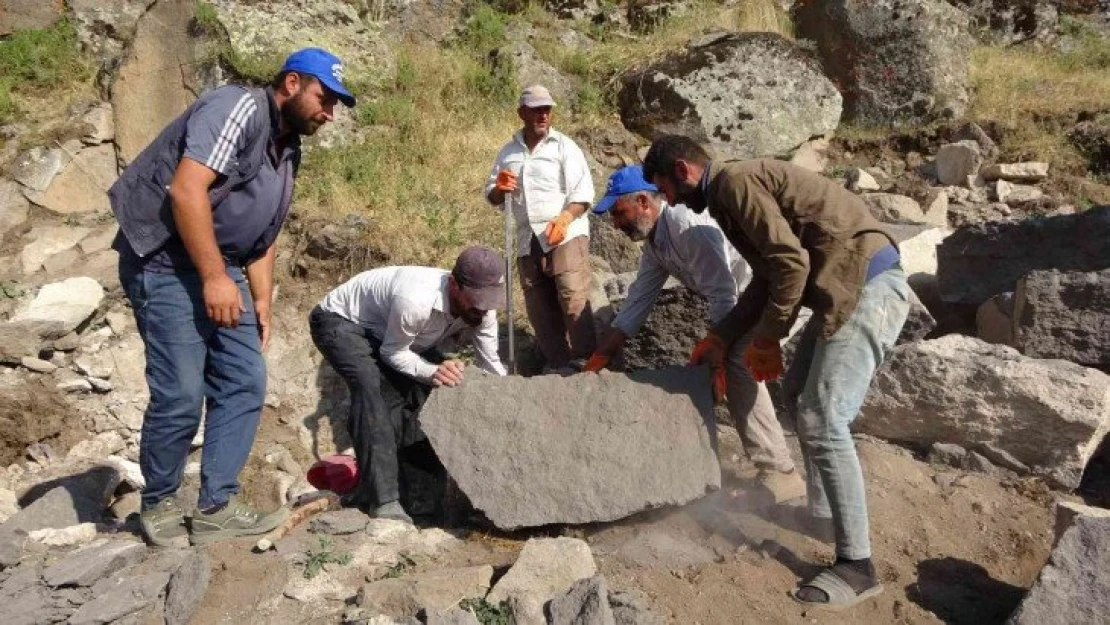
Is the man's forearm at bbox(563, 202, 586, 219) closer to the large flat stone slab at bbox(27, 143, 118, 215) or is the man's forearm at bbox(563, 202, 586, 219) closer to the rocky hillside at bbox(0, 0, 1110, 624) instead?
the rocky hillside at bbox(0, 0, 1110, 624)

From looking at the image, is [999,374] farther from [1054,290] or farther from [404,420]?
[404,420]

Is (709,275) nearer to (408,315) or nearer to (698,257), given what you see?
(698,257)

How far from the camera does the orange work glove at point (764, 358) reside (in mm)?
3357

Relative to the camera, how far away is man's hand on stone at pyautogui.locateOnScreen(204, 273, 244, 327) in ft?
10.2

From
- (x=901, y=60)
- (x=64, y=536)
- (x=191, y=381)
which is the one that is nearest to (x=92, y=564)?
(x=64, y=536)

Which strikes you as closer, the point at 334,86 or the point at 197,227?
the point at 197,227

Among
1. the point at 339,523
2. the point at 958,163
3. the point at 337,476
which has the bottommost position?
the point at 337,476

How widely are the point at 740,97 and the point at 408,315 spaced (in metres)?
5.75

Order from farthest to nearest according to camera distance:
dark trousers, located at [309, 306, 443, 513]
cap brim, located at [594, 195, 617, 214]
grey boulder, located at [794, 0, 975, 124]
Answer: grey boulder, located at [794, 0, 975, 124] → cap brim, located at [594, 195, 617, 214] → dark trousers, located at [309, 306, 443, 513]

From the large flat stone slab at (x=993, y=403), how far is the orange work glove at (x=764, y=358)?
114cm

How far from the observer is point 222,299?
3107mm

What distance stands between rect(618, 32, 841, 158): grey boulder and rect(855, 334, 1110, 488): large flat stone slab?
443cm

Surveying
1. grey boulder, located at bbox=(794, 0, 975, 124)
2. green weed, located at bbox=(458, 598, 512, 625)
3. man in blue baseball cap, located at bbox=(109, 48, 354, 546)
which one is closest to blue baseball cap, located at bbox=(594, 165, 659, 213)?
man in blue baseball cap, located at bbox=(109, 48, 354, 546)

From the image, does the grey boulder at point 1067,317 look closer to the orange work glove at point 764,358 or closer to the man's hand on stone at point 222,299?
the orange work glove at point 764,358
